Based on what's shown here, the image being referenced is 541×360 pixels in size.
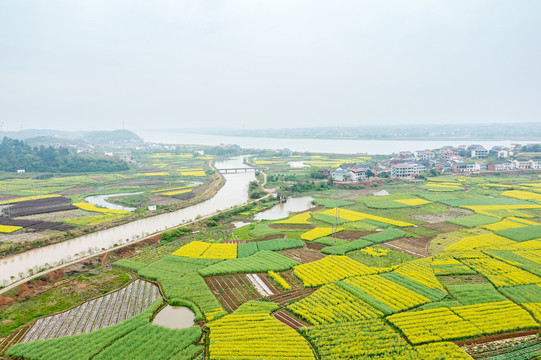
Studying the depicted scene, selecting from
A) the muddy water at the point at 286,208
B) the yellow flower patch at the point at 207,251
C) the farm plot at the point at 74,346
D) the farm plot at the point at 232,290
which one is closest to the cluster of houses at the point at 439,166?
the muddy water at the point at 286,208

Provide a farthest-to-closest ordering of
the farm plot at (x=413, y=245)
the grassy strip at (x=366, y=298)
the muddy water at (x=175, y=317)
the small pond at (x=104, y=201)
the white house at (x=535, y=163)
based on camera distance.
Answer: the white house at (x=535, y=163)
the small pond at (x=104, y=201)
the farm plot at (x=413, y=245)
the grassy strip at (x=366, y=298)
the muddy water at (x=175, y=317)

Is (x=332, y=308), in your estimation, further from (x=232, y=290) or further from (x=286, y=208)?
(x=286, y=208)

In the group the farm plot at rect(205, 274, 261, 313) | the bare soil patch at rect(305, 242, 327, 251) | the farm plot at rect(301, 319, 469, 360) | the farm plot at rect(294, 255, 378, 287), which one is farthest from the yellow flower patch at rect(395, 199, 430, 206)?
the farm plot at rect(301, 319, 469, 360)

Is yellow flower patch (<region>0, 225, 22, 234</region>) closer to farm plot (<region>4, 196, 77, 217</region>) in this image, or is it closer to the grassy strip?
farm plot (<region>4, 196, 77, 217</region>)

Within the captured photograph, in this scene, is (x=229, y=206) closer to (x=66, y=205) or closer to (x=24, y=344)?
(x=66, y=205)

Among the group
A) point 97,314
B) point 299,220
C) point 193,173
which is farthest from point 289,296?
point 193,173

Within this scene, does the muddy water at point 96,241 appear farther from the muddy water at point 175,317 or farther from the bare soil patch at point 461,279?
the bare soil patch at point 461,279
